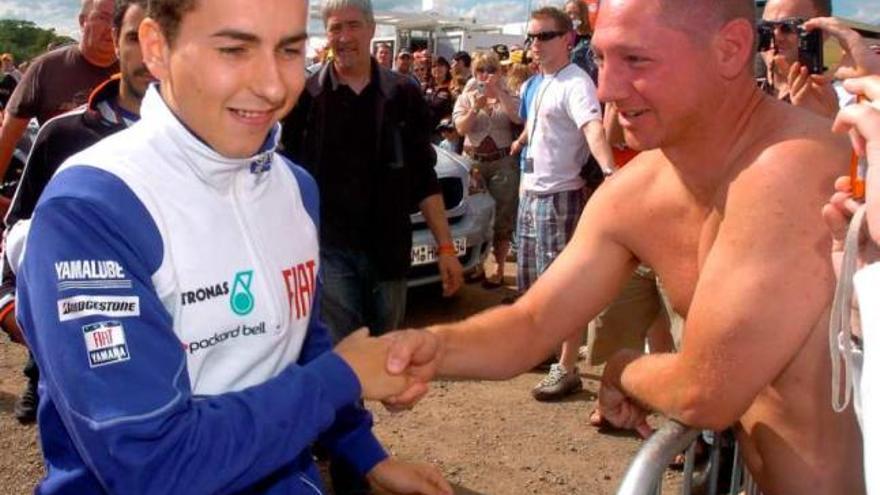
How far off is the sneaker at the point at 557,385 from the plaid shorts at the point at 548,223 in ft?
2.15

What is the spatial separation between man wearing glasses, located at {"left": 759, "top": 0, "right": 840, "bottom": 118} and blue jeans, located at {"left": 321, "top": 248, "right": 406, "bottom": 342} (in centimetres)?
201

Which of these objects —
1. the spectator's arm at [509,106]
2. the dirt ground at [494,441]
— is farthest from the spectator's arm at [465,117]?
the dirt ground at [494,441]

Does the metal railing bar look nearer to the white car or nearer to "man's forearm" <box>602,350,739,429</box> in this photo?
"man's forearm" <box>602,350,739,429</box>

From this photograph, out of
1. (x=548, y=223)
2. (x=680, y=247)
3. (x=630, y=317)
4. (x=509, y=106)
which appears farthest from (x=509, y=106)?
(x=680, y=247)

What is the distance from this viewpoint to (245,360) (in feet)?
5.72

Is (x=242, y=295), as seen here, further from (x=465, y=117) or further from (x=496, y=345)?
(x=465, y=117)

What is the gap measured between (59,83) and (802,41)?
11.8 ft

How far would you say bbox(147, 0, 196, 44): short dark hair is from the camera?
1692mm

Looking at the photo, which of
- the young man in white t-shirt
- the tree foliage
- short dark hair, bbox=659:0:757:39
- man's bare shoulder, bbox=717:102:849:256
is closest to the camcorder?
short dark hair, bbox=659:0:757:39

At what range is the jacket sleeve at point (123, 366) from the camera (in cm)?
147

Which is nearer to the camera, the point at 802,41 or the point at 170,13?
the point at 170,13

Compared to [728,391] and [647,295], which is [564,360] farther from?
[728,391]

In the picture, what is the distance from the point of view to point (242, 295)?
173cm

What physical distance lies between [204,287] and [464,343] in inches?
41.8
